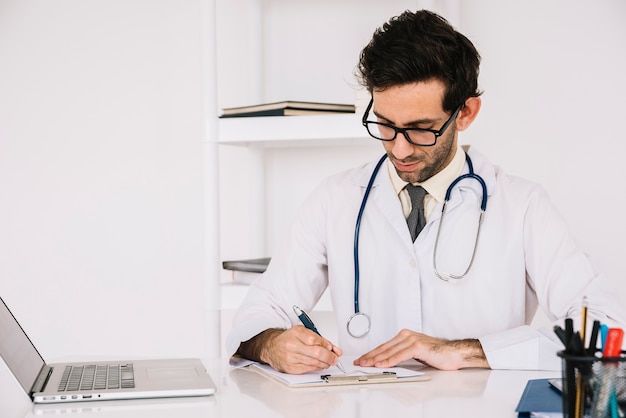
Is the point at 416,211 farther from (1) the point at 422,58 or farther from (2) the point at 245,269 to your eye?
(2) the point at 245,269

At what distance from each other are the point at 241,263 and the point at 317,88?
2.40 ft

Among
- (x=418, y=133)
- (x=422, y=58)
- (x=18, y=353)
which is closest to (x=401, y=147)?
(x=418, y=133)

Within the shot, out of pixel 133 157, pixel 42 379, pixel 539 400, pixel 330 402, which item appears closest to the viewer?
pixel 539 400

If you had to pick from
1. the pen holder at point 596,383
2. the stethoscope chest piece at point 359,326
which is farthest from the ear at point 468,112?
the pen holder at point 596,383

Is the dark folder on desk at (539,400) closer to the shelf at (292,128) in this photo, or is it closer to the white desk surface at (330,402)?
the white desk surface at (330,402)

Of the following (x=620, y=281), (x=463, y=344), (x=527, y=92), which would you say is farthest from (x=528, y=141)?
(x=463, y=344)

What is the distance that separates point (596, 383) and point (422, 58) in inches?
44.3

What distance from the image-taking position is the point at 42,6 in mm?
3312

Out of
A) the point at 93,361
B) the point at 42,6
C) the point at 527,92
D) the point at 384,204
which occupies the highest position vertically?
the point at 42,6

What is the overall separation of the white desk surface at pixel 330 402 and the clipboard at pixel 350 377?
0.02 metres

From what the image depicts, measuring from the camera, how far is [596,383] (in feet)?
3.37

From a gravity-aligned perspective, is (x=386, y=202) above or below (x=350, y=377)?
above

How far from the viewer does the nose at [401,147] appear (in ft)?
6.48

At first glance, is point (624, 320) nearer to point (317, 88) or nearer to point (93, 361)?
point (93, 361)
